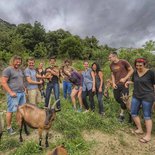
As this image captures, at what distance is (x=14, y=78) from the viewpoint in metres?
5.31

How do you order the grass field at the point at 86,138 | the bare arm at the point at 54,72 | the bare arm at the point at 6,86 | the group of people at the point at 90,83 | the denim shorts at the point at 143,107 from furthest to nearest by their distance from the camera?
1. the bare arm at the point at 54,72
2. the denim shorts at the point at 143,107
3. the group of people at the point at 90,83
4. the bare arm at the point at 6,86
5. the grass field at the point at 86,138

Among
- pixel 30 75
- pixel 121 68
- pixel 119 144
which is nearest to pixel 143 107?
pixel 119 144

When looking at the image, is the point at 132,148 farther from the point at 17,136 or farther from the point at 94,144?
the point at 17,136

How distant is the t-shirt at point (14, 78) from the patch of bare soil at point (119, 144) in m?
1.92

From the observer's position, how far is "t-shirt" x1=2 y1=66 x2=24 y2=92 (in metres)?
5.21

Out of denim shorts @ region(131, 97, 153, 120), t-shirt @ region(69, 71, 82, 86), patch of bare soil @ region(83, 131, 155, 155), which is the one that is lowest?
patch of bare soil @ region(83, 131, 155, 155)

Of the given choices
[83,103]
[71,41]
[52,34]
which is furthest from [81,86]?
[52,34]

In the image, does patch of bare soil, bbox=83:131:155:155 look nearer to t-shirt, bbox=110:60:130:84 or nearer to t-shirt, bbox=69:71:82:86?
t-shirt, bbox=110:60:130:84

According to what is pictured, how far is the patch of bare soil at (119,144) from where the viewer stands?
501 centimetres

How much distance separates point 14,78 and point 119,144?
2764 millimetres

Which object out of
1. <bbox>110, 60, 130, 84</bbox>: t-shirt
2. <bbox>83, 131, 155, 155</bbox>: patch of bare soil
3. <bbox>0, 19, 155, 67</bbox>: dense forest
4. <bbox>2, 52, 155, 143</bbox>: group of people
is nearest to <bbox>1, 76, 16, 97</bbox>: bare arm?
<bbox>2, 52, 155, 143</bbox>: group of people

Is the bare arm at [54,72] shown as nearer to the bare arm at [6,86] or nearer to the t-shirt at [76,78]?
the t-shirt at [76,78]

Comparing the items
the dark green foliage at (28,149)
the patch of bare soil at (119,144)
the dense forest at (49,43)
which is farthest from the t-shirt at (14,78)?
the dense forest at (49,43)

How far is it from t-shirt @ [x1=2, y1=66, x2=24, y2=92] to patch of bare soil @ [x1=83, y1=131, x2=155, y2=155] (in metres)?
1.92
